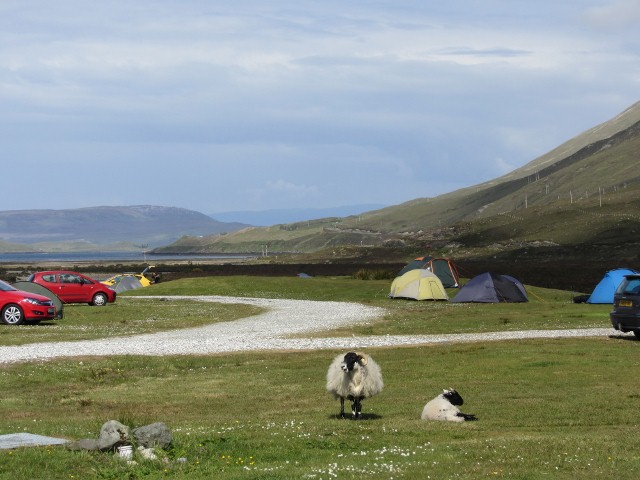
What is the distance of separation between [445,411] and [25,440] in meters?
7.24

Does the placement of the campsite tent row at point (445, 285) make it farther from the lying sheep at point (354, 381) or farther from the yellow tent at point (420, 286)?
the lying sheep at point (354, 381)

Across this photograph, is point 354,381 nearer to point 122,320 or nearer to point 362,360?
point 362,360

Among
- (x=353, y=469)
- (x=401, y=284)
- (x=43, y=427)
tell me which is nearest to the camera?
(x=353, y=469)

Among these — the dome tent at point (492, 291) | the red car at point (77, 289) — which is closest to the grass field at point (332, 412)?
the red car at point (77, 289)

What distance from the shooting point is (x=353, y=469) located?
13.5m

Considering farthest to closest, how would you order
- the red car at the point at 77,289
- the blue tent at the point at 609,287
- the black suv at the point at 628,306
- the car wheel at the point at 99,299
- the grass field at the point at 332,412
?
1. the car wheel at the point at 99,299
2. the red car at the point at 77,289
3. the blue tent at the point at 609,287
4. the black suv at the point at 628,306
5. the grass field at the point at 332,412

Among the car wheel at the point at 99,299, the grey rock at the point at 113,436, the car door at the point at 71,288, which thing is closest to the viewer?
the grey rock at the point at 113,436

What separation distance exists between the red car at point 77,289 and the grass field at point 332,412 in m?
15.4

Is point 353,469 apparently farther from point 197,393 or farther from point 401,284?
point 401,284

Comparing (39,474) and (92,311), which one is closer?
(39,474)

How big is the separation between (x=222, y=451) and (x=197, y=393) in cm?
905

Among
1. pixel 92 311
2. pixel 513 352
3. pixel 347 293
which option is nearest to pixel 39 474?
pixel 513 352

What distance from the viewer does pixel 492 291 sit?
5975 centimetres

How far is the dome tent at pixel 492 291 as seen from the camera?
59.8m
